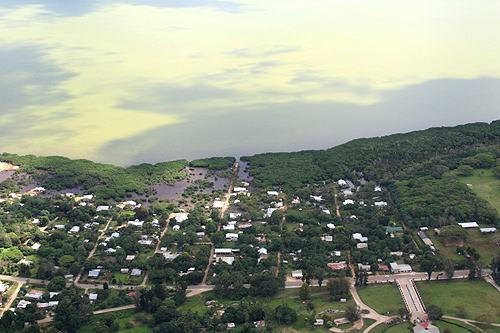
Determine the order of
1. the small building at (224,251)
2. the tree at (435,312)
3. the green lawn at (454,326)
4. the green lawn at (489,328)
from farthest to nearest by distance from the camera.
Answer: the small building at (224,251), the tree at (435,312), the green lawn at (454,326), the green lawn at (489,328)

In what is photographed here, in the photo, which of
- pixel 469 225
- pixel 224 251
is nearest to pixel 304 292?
pixel 224 251

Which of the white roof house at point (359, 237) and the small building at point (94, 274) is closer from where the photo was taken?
the small building at point (94, 274)

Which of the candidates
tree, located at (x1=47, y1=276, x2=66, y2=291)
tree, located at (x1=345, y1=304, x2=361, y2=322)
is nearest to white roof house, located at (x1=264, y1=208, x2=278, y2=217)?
tree, located at (x1=345, y1=304, x2=361, y2=322)

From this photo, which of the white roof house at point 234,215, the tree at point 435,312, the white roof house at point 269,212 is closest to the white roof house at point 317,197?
the white roof house at point 269,212

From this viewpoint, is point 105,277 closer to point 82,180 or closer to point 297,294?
point 297,294

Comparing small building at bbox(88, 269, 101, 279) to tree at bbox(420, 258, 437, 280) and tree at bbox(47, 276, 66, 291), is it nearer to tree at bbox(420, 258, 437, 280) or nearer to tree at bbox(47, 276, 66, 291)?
tree at bbox(47, 276, 66, 291)

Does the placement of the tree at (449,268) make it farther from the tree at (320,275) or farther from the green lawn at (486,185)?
the green lawn at (486,185)
